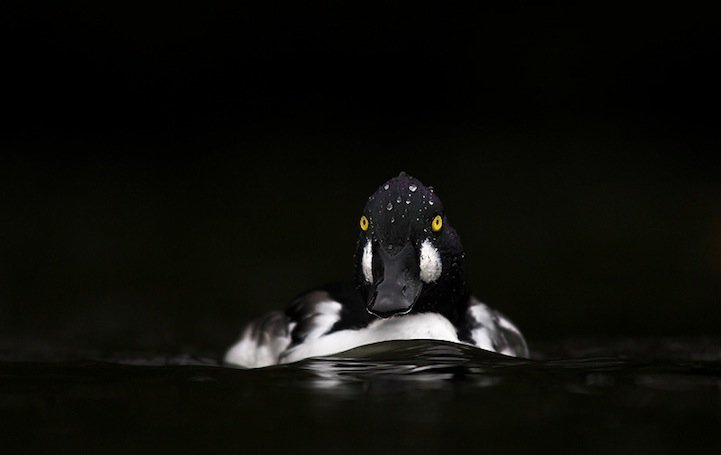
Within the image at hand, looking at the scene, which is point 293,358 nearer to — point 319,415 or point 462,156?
point 319,415

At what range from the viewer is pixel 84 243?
37.8 ft

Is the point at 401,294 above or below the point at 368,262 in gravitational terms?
below

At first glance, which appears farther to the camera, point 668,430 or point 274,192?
point 274,192

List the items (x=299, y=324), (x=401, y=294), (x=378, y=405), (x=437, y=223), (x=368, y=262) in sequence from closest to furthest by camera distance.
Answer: (x=378, y=405) < (x=401, y=294) < (x=368, y=262) < (x=437, y=223) < (x=299, y=324)

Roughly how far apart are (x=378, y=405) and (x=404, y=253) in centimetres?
157

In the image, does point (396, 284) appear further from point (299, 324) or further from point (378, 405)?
point (378, 405)

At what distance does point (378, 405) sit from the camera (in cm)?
542

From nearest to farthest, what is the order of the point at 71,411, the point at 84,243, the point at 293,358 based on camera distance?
the point at 71,411, the point at 293,358, the point at 84,243

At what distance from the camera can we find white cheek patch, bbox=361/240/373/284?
276 inches

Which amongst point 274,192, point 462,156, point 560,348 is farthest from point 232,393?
point 462,156

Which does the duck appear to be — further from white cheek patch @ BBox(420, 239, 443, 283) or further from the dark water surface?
the dark water surface

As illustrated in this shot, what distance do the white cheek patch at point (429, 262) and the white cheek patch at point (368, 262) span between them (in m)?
0.24

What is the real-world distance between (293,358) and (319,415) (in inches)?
79.1

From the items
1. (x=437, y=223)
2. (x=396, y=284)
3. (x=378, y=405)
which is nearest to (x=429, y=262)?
(x=437, y=223)
